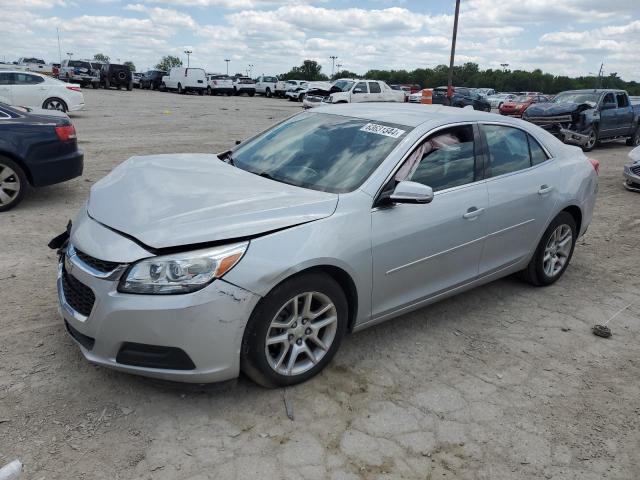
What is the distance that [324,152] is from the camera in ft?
12.5

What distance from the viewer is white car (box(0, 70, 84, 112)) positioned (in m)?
15.7

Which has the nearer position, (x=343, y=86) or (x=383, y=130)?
(x=383, y=130)

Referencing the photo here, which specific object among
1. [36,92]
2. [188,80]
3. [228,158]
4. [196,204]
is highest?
[188,80]

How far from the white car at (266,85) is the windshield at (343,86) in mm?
19265

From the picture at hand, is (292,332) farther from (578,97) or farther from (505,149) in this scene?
(578,97)

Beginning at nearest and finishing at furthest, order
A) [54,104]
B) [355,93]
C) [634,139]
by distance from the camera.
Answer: [54,104], [634,139], [355,93]

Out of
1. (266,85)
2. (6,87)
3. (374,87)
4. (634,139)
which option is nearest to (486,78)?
(266,85)

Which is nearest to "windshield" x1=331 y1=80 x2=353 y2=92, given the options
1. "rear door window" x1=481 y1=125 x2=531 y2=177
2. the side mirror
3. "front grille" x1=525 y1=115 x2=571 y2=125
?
"front grille" x1=525 y1=115 x2=571 y2=125

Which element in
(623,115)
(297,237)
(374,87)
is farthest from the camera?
(374,87)

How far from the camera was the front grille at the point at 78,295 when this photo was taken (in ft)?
9.43

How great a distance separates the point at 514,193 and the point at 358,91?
22665 millimetres

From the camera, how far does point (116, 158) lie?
10211mm

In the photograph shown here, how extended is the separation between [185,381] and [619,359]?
2951 millimetres

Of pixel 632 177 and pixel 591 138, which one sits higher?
pixel 591 138
